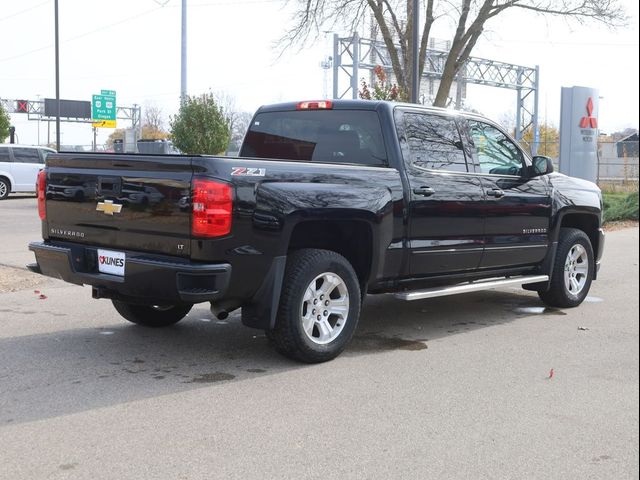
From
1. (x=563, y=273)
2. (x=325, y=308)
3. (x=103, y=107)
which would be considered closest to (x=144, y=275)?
(x=325, y=308)

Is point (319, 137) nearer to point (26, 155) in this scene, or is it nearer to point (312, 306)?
point (312, 306)

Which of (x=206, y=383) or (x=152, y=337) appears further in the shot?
(x=152, y=337)

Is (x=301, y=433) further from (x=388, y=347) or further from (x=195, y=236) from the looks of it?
(x=388, y=347)

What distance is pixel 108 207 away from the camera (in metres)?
5.63

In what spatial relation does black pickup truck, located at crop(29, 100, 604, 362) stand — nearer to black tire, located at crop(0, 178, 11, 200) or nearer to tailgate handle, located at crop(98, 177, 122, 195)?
tailgate handle, located at crop(98, 177, 122, 195)

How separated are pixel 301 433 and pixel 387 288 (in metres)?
2.36

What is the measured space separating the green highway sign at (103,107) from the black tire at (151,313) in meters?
41.2

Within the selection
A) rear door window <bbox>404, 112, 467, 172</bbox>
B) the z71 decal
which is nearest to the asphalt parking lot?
the z71 decal

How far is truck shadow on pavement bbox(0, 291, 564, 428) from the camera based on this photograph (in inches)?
197

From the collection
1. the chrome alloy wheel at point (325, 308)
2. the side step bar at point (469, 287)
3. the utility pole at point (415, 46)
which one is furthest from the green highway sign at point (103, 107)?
the chrome alloy wheel at point (325, 308)

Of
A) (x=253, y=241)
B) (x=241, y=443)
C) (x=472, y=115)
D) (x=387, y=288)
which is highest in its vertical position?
(x=472, y=115)

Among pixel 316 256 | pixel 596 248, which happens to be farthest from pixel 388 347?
pixel 596 248

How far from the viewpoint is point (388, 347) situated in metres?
6.44

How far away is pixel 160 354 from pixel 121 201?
1.30 metres
